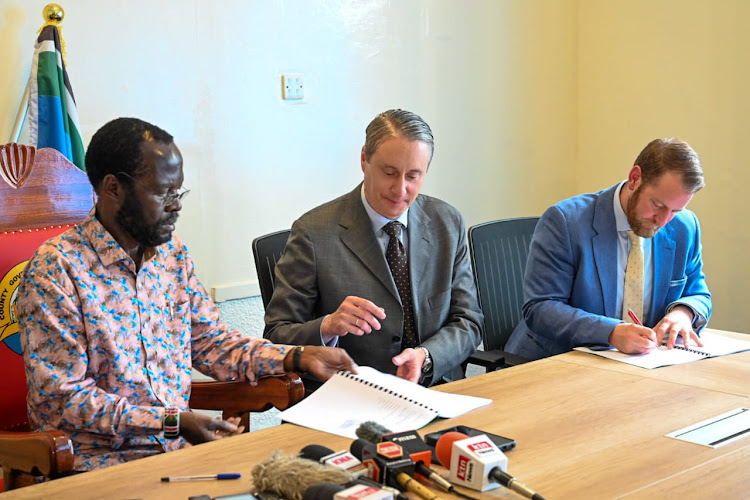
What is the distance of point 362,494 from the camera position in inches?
45.1

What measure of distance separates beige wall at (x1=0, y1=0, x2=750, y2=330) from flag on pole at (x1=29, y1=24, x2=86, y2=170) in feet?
0.54

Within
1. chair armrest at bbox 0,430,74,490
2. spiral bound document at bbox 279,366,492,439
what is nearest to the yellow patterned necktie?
spiral bound document at bbox 279,366,492,439

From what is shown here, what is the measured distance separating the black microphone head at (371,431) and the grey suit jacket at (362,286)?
75 cm

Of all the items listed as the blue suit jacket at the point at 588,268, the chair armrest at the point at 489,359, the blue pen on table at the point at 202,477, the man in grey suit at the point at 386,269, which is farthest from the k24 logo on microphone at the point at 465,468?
the blue suit jacket at the point at 588,268

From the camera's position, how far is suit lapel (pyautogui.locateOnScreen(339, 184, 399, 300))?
234 centimetres

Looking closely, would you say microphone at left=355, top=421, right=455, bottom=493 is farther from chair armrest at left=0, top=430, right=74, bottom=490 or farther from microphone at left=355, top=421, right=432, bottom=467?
chair armrest at left=0, top=430, right=74, bottom=490

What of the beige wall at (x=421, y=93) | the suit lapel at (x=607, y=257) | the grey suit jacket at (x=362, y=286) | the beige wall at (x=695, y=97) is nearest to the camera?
the grey suit jacket at (x=362, y=286)

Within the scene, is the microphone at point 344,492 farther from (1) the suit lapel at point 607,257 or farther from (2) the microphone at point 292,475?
(1) the suit lapel at point 607,257

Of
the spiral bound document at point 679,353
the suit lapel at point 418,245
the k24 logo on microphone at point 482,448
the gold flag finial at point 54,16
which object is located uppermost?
the gold flag finial at point 54,16

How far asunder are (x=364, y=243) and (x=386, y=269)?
0.10 m

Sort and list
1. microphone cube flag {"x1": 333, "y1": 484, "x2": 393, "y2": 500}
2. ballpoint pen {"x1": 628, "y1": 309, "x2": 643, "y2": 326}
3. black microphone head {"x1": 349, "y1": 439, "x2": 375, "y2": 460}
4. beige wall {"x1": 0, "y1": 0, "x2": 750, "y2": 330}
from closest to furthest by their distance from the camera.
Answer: microphone cube flag {"x1": 333, "y1": 484, "x2": 393, "y2": 500}
black microphone head {"x1": 349, "y1": 439, "x2": 375, "y2": 460}
ballpoint pen {"x1": 628, "y1": 309, "x2": 643, "y2": 326}
beige wall {"x1": 0, "y1": 0, "x2": 750, "y2": 330}

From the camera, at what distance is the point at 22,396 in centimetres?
212

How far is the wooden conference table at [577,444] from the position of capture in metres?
1.38

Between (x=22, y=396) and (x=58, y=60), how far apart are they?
120 cm
